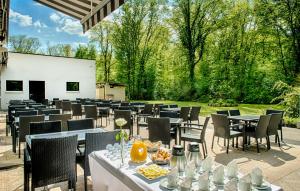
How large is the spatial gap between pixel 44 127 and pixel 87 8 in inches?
84.4

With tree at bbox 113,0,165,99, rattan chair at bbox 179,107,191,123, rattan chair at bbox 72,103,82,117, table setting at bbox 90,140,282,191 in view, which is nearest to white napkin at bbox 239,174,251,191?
table setting at bbox 90,140,282,191

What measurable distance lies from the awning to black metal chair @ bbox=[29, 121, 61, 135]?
1723 mm

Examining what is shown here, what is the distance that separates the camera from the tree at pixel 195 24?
26.2 m

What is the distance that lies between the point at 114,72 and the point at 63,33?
4088 centimetres

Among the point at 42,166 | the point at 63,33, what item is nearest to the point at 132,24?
the point at 42,166

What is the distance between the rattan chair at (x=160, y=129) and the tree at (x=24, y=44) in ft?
123

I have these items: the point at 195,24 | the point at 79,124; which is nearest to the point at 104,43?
the point at 195,24

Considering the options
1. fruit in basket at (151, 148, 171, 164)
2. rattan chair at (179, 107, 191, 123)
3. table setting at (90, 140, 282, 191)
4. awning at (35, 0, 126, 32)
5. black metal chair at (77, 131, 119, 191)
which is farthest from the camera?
rattan chair at (179, 107, 191, 123)

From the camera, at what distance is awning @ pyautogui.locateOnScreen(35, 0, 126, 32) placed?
326 cm

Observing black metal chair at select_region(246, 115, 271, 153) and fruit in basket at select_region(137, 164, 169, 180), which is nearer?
fruit in basket at select_region(137, 164, 169, 180)

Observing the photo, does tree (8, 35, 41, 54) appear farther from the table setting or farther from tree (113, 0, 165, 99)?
the table setting

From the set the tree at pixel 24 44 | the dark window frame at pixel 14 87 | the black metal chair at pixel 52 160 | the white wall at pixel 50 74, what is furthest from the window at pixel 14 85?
the tree at pixel 24 44

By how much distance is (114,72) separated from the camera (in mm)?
34438

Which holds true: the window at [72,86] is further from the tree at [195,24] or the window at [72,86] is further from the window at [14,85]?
the tree at [195,24]
